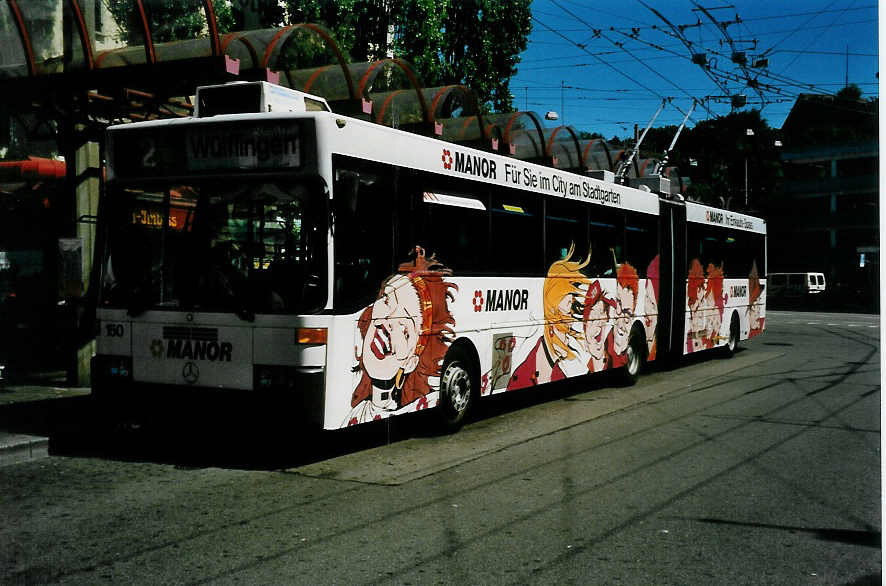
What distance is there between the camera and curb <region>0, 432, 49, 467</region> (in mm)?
7850

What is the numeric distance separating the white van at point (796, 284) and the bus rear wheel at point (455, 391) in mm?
49871

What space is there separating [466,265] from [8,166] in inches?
402

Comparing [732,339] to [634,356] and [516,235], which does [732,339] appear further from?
[516,235]

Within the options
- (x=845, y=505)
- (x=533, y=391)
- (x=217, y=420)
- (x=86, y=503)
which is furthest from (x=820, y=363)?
(x=86, y=503)

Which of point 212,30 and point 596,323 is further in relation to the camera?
point 596,323

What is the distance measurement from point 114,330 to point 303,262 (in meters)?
1.99

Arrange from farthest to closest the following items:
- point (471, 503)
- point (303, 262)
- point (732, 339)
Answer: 1. point (732, 339)
2. point (303, 262)
3. point (471, 503)

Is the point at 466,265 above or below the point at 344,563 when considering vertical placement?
above

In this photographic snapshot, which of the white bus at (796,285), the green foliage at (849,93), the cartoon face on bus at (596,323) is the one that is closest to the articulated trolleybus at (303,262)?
the cartoon face on bus at (596,323)

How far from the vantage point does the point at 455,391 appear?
951cm

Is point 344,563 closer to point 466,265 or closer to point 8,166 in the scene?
point 466,265

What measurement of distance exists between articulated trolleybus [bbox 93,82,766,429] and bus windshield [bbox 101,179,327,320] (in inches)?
0.5

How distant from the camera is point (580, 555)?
5.20 m

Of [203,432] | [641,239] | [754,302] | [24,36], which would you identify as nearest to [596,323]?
[641,239]
